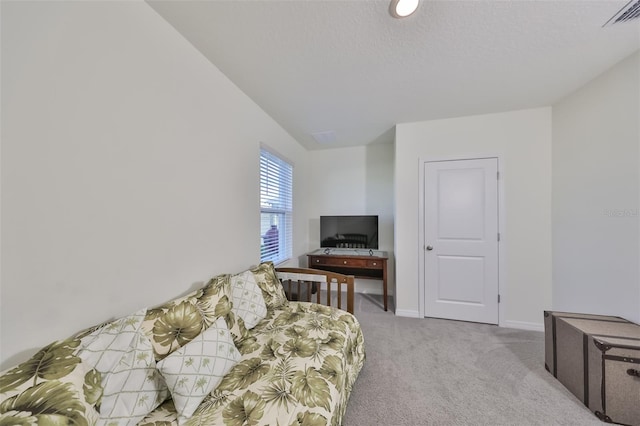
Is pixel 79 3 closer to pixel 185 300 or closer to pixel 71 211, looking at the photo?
pixel 71 211

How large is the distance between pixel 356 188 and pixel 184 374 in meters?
3.18

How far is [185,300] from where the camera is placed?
1281mm

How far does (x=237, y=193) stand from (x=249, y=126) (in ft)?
2.34

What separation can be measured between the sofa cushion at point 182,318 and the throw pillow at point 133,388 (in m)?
0.08

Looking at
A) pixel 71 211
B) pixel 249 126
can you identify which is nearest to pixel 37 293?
pixel 71 211

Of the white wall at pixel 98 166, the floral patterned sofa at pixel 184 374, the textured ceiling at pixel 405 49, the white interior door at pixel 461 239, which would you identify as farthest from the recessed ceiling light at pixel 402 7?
the floral patterned sofa at pixel 184 374

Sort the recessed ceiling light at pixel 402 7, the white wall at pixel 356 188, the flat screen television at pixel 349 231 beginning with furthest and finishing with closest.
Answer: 1. the white wall at pixel 356 188
2. the flat screen television at pixel 349 231
3. the recessed ceiling light at pixel 402 7

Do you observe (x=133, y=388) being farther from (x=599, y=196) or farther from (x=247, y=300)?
(x=599, y=196)

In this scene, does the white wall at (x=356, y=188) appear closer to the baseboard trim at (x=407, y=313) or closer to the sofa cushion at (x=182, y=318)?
the baseboard trim at (x=407, y=313)

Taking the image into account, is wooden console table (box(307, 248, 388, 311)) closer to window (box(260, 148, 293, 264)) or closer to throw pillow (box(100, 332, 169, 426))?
window (box(260, 148, 293, 264))

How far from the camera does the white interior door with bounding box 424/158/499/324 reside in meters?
2.59

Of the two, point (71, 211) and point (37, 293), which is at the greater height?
point (71, 211)

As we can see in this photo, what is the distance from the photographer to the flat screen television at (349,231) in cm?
335

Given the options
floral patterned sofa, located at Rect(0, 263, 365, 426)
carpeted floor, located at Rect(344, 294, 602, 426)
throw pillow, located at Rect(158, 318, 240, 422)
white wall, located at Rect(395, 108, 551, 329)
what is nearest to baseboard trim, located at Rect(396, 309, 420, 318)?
carpeted floor, located at Rect(344, 294, 602, 426)
